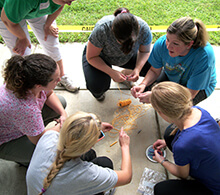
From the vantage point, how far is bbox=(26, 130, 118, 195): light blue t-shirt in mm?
1355

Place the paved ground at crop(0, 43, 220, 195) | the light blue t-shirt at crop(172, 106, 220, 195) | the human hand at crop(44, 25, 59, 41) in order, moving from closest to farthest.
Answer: the light blue t-shirt at crop(172, 106, 220, 195) < the paved ground at crop(0, 43, 220, 195) < the human hand at crop(44, 25, 59, 41)

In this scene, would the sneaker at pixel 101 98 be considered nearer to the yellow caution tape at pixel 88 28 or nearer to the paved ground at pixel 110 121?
the paved ground at pixel 110 121

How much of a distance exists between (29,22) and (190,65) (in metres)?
2.09

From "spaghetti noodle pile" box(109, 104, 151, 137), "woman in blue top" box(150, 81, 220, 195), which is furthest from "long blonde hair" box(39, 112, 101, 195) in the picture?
"spaghetti noodle pile" box(109, 104, 151, 137)

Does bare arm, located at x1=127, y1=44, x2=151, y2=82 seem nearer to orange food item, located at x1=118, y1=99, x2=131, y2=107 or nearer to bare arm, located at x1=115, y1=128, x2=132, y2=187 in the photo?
orange food item, located at x1=118, y1=99, x2=131, y2=107

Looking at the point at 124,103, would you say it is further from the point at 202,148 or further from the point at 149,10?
the point at 149,10

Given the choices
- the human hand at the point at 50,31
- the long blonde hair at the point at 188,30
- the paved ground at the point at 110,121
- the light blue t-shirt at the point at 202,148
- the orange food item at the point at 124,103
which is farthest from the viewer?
the orange food item at the point at 124,103

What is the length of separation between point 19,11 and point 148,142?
214cm

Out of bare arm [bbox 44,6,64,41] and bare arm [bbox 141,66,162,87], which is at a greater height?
bare arm [bbox 44,6,64,41]

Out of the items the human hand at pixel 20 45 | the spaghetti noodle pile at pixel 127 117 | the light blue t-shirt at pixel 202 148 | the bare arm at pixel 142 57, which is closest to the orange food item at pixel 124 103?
the spaghetti noodle pile at pixel 127 117

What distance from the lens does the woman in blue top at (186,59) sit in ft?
5.90

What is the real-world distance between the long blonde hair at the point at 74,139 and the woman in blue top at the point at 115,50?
101cm

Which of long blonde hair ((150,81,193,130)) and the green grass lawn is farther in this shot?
the green grass lawn

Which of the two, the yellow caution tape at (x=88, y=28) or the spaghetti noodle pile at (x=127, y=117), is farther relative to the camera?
the yellow caution tape at (x=88, y=28)
